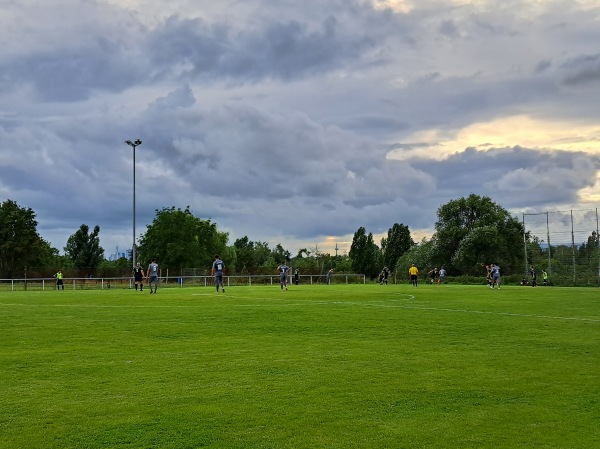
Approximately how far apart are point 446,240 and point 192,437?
307ft

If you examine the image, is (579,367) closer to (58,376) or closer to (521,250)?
(58,376)

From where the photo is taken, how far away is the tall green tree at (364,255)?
415ft

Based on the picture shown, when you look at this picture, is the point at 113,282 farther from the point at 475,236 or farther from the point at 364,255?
the point at 364,255

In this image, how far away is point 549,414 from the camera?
7805 mm

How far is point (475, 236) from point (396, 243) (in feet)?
137

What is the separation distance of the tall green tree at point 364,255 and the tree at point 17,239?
5852 centimetres

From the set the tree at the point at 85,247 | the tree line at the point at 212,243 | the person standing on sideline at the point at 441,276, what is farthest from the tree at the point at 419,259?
the tree at the point at 85,247

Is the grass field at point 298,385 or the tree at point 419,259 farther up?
the tree at point 419,259

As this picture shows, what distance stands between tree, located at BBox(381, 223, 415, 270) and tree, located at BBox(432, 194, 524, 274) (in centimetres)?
3038

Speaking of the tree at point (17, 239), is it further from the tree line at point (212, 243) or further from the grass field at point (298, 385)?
the grass field at point (298, 385)

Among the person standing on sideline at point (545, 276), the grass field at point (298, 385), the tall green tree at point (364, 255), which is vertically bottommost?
the grass field at point (298, 385)

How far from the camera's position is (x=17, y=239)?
8850 centimetres

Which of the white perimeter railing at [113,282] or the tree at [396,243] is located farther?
the tree at [396,243]

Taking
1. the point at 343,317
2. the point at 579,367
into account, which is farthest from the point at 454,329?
the point at 579,367
